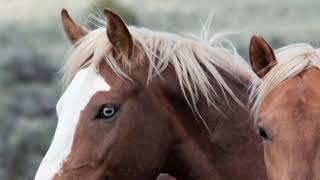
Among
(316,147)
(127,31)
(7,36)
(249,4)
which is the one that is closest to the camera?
(316,147)

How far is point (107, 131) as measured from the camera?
3.74 meters

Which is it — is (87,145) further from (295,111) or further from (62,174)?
(295,111)

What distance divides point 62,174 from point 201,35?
44.1 inches

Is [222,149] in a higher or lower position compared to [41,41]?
higher

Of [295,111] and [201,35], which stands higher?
[201,35]

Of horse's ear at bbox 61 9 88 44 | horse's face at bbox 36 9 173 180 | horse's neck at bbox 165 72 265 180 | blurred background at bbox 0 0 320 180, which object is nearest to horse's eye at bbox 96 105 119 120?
horse's face at bbox 36 9 173 180

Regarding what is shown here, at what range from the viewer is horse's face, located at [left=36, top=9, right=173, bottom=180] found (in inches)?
145

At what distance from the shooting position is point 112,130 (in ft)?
12.3

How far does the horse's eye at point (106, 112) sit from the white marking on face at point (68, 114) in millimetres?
79

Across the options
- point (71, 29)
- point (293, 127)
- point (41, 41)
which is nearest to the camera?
point (293, 127)

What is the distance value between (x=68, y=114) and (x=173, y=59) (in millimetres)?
606

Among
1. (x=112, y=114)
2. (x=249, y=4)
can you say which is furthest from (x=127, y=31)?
(x=249, y=4)

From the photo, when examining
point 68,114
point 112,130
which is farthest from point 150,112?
point 68,114

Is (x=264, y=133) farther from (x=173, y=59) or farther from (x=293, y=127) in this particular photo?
(x=173, y=59)
